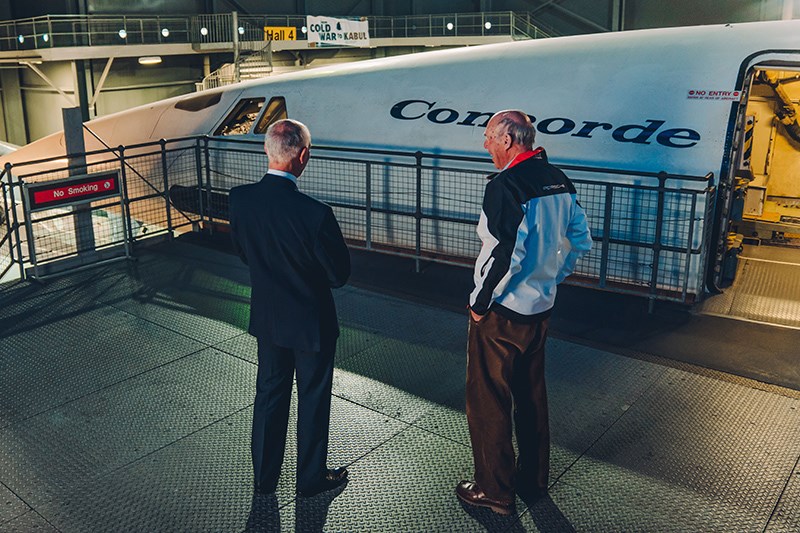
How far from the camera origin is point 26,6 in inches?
1161

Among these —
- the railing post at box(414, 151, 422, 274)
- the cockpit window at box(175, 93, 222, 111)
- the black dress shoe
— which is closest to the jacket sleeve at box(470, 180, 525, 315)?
the black dress shoe

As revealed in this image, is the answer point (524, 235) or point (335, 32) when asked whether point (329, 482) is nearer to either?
point (524, 235)

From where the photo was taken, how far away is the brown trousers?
427cm

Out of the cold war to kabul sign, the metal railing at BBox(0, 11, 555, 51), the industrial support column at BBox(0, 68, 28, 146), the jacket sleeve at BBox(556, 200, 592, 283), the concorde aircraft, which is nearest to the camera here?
the jacket sleeve at BBox(556, 200, 592, 283)

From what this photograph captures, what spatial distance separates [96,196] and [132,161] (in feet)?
12.6

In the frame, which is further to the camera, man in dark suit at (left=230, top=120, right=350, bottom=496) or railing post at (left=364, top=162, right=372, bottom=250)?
railing post at (left=364, top=162, right=372, bottom=250)

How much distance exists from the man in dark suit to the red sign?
541 cm

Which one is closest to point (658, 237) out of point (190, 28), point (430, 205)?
point (430, 205)

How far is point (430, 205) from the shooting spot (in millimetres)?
9453

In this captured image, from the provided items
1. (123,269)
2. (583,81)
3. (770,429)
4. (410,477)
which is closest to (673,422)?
(770,429)

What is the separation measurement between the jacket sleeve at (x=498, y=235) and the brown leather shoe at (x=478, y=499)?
4.02ft

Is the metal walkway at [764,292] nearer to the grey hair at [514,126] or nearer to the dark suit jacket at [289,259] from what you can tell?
the grey hair at [514,126]

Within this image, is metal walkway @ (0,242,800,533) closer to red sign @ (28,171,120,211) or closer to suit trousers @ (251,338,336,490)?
suit trousers @ (251,338,336,490)

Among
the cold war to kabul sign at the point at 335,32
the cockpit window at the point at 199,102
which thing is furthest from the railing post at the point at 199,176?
the cold war to kabul sign at the point at 335,32
